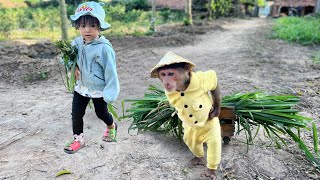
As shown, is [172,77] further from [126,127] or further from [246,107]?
[126,127]

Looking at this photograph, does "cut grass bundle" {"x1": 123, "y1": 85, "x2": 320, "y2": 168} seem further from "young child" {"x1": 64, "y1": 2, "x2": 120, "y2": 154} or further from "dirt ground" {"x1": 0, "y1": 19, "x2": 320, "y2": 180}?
"young child" {"x1": 64, "y1": 2, "x2": 120, "y2": 154}

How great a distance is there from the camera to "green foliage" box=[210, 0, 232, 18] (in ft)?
66.0

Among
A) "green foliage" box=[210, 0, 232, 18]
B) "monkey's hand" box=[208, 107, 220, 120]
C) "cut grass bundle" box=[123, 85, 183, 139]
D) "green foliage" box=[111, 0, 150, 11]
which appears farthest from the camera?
"green foliage" box=[111, 0, 150, 11]

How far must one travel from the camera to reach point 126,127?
3.78 meters

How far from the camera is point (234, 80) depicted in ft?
18.5

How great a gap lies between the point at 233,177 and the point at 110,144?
3.97 ft

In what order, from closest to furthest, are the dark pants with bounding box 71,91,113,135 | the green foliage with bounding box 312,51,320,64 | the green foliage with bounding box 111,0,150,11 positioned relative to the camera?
the dark pants with bounding box 71,91,113,135 → the green foliage with bounding box 312,51,320,64 → the green foliage with bounding box 111,0,150,11

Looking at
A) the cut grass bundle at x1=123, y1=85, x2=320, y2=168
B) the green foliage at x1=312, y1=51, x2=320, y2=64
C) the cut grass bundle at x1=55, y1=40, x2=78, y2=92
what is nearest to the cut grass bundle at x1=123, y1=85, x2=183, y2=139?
the cut grass bundle at x1=123, y1=85, x2=320, y2=168

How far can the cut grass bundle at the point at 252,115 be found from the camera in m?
2.94

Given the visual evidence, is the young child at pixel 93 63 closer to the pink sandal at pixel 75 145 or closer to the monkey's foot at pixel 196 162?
the pink sandal at pixel 75 145

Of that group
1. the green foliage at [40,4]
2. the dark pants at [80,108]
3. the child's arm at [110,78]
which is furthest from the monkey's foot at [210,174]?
the green foliage at [40,4]

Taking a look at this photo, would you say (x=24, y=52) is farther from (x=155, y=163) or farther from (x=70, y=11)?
(x=70, y=11)

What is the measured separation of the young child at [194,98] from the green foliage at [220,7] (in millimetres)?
17868

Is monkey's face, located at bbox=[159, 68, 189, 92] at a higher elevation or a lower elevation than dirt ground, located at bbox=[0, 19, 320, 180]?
higher
